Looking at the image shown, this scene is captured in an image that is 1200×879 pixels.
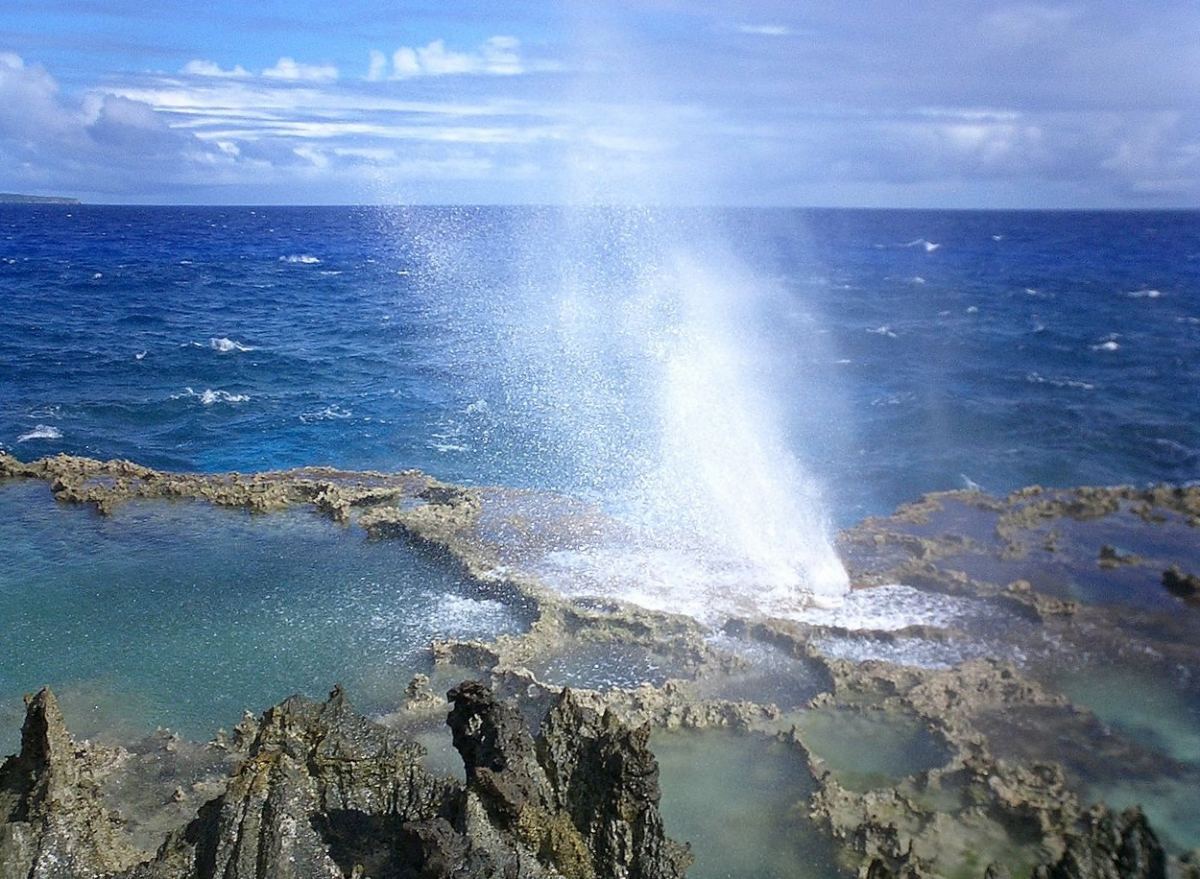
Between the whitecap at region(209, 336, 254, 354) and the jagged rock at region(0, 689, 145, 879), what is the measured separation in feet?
165

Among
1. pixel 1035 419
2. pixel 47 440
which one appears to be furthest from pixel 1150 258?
pixel 47 440

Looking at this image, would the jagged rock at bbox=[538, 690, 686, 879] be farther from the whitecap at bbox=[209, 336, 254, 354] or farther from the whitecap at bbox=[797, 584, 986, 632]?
the whitecap at bbox=[209, 336, 254, 354]

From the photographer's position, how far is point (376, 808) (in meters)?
11.7

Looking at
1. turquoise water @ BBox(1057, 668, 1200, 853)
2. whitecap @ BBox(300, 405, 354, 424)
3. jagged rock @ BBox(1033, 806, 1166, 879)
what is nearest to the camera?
jagged rock @ BBox(1033, 806, 1166, 879)

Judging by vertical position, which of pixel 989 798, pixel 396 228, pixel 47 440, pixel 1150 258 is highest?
pixel 396 228

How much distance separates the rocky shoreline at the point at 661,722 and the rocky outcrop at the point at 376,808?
0.03 metres

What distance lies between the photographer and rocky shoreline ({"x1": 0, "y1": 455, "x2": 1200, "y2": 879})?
10.7 metres

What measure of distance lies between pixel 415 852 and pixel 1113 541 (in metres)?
27.3

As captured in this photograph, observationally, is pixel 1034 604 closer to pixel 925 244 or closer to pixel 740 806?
pixel 740 806

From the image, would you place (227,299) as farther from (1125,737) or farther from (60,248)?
(1125,737)

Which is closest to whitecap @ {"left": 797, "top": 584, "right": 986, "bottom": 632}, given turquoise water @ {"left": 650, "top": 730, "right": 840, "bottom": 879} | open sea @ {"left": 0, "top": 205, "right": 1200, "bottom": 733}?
turquoise water @ {"left": 650, "top": 730, "right": 840, "bottom": 879}

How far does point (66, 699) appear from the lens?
19594mm

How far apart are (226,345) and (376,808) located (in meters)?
54.5

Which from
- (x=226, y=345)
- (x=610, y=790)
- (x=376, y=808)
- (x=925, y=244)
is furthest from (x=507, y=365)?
(x=925, y=244)
